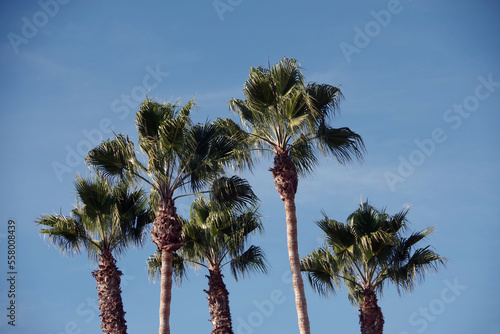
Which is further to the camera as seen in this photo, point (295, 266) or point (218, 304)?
point (218, 304)

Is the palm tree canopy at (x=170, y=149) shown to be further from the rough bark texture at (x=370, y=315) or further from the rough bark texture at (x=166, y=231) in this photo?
the rough bark texture at (x=370, y=315)

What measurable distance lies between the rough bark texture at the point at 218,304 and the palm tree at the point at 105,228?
3.40 meters

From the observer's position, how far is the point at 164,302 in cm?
2011

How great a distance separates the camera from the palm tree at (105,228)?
73.6 feet

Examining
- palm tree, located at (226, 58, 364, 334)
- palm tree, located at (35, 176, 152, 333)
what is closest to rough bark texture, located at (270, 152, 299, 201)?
palm tree, located at (226, 58, 364, 334)

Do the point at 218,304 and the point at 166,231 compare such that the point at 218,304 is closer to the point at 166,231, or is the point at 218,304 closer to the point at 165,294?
the point at 165,294

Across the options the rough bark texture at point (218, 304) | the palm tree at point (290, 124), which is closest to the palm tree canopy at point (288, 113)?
the palm tree at point (290, 124)

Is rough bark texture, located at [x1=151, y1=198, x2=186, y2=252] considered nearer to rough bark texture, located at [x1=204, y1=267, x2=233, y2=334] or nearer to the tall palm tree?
the tall palm tree

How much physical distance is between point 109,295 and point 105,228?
221 cm

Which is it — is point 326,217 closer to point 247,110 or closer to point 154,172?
point 247,110

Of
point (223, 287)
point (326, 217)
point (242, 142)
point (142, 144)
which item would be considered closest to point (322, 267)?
point (326, 217)

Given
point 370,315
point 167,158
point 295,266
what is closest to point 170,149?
point 167,158

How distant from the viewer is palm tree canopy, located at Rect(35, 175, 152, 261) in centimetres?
2252

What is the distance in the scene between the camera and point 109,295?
22594 millimetres
